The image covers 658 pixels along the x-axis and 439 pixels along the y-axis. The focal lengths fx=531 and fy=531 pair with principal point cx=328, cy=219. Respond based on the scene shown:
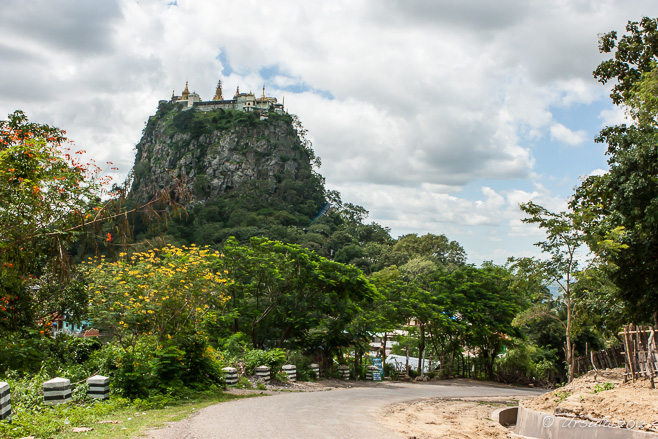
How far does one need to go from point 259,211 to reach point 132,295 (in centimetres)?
8899

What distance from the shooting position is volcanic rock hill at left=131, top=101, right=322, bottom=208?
397 feet

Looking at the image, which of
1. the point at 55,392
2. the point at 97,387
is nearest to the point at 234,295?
the point at 97,387

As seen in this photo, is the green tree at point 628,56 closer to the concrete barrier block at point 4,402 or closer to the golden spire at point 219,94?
the concrete barrier block at point 4,402

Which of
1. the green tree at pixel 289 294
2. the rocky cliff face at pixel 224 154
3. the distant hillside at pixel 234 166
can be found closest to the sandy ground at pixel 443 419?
the green tree at pixel 289 294

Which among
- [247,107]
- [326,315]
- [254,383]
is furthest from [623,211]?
[247,107]

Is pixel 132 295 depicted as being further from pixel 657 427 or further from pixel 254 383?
pixel 657 427

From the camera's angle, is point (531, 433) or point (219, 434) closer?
point (219, 434)

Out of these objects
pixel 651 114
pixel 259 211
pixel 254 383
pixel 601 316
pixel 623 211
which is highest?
pixel 259 211

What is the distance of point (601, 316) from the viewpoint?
58.7ft

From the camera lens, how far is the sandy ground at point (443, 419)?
32.2 ft

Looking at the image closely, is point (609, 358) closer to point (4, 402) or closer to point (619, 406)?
point (619, 406)

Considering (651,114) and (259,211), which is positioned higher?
(259,211)

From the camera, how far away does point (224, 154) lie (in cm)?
12594

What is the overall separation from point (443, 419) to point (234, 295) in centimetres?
1280
